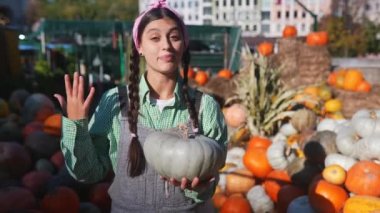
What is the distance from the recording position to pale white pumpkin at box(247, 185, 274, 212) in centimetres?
424

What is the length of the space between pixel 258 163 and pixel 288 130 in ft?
4.37

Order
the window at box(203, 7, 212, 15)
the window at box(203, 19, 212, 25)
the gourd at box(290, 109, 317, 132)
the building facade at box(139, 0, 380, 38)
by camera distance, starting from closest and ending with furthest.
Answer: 1. the gourd at box(290, 109, 317, 132)
2. the building facade at box(139, 0, 380, 38)
3. the window at box(203, 7, 212, 15)
4. the window at box(203, 19, 212, 25)

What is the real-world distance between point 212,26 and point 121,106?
1231cm

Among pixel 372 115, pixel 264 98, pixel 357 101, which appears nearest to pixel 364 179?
pixel 372 115

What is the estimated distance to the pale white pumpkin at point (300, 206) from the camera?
3.76 metres

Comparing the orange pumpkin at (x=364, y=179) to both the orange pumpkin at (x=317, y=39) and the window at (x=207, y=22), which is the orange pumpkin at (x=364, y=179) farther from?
the window at (x=207, y=22)

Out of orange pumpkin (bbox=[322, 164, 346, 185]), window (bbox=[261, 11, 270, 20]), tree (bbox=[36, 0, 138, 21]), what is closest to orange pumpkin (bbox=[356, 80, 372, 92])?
window (bbox=[261, 11, 270, 20])

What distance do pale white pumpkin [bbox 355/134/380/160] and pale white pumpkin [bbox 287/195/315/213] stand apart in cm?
63

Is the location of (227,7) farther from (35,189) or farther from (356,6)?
(356,6)

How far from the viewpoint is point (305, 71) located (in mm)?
8922

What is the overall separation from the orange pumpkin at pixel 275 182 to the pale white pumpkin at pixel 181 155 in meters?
2.64

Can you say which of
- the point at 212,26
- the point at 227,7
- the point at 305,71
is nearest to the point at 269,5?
the point at 227,7

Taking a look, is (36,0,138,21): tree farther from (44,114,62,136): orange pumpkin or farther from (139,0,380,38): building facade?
(44,114,62,136): orange pumpkin

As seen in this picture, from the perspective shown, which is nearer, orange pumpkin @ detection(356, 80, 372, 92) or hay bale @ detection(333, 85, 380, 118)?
hay bale @ detection(333, 85, 380, 118)
